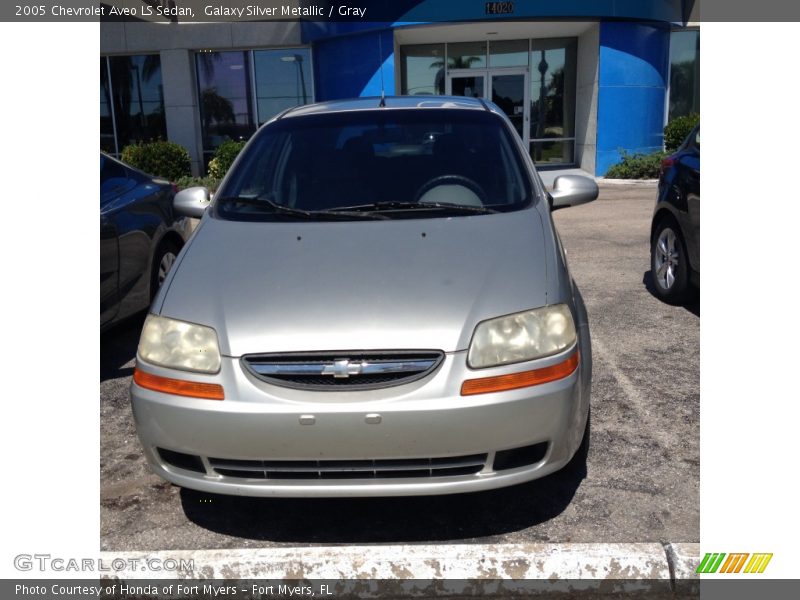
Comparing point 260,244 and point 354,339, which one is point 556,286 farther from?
point 260,244

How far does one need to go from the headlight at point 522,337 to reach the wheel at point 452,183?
1.11 metres

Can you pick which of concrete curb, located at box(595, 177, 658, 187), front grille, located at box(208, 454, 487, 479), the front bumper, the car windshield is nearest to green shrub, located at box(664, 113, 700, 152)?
concrete curb, located at box(595, 177, 658, 187)

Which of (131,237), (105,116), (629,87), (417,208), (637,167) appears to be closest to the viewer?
(417,208)

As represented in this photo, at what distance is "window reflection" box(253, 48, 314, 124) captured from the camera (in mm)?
17219

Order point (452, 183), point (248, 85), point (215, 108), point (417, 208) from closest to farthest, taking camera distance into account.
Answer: point (417, 208), point (452, 183), point (248, 85), point (215, 108)

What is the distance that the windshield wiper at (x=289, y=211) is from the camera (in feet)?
11.4

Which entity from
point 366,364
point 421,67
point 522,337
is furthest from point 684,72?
point 366,364

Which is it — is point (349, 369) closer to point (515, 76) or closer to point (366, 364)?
point (366, 364)

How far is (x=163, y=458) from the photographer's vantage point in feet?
9.24

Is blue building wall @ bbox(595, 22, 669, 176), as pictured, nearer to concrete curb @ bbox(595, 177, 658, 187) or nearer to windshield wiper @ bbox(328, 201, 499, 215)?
concrete curb @ bbox(595, 177, 658, 187)

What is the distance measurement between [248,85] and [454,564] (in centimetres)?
1653

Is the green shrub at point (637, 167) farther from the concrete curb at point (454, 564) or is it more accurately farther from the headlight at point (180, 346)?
the headlight at point (180, 346)

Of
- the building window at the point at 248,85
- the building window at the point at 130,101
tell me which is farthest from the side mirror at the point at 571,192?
the building window at the point at 130,101
